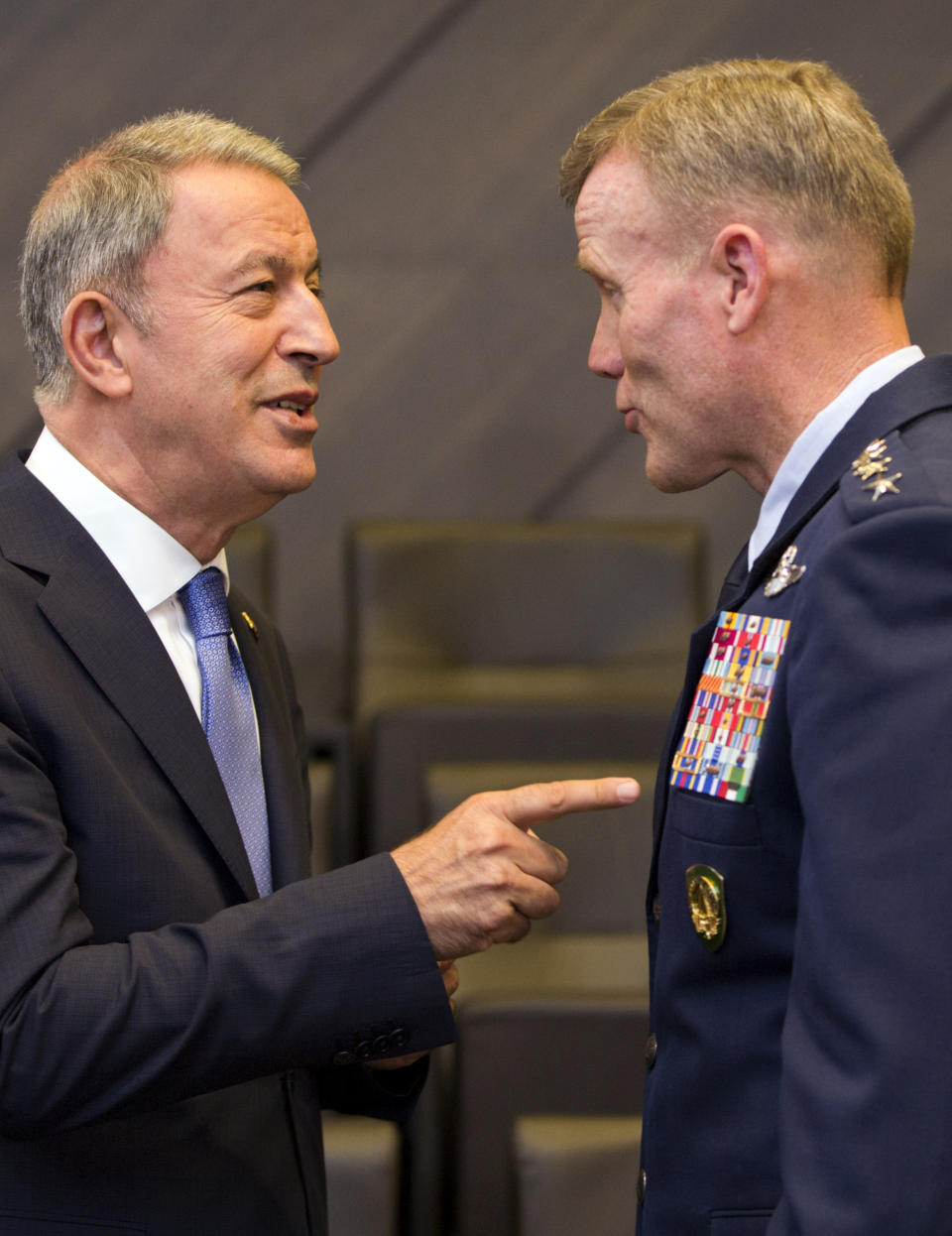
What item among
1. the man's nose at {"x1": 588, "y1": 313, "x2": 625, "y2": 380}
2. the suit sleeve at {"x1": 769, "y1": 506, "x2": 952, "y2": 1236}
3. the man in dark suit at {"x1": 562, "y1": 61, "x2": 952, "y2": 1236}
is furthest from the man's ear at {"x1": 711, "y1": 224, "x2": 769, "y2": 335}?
the suit sleeve at {"x1": 769, "y1": 506, "x2": 952, "y2": 1236}

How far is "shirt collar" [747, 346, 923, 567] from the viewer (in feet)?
2.70

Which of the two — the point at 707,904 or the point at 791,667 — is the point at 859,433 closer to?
the point at 791,667

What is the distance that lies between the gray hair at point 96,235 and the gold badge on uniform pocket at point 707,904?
0.64 m

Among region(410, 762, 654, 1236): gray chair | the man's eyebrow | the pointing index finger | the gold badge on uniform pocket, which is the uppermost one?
the man's eyebrow

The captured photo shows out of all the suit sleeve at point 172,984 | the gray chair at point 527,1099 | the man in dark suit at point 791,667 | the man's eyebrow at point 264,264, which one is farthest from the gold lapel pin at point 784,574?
the gray chair at point 527,1099

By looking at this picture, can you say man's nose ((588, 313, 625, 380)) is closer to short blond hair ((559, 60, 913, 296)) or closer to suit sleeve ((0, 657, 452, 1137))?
short blond hair ((559, 60, 913, 296))

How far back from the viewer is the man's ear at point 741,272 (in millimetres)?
824

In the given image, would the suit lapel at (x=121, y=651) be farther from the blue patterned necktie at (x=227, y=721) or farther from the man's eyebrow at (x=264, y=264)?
the man's eyebrow at (x=264, y=264)

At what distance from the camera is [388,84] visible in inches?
103

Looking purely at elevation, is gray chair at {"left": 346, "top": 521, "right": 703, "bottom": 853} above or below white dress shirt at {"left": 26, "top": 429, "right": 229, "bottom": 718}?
below

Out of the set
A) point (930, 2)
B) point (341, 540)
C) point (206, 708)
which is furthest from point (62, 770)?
point (930, 2)

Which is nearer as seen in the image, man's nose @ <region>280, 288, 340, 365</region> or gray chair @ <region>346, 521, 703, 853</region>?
man's nose @ <region>280, 288, 340, 365</region>

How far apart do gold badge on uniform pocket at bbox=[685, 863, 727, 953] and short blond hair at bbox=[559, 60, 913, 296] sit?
0.38m

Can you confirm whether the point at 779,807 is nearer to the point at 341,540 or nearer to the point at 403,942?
the point at 403,942
